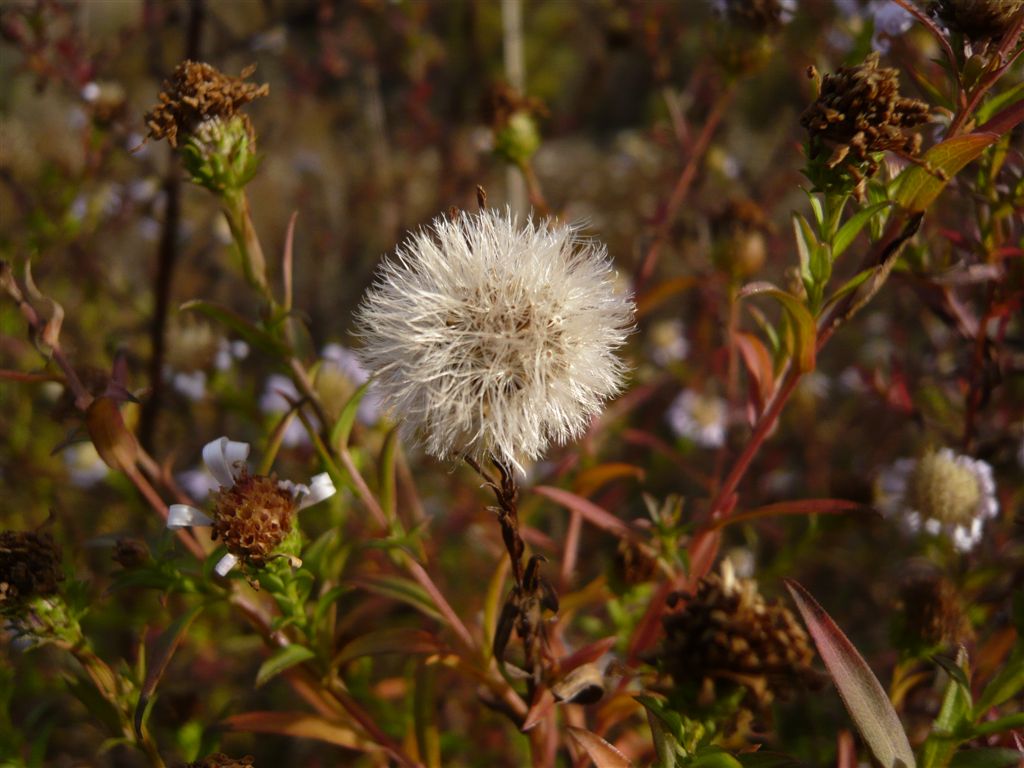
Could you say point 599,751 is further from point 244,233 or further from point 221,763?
point 244,233

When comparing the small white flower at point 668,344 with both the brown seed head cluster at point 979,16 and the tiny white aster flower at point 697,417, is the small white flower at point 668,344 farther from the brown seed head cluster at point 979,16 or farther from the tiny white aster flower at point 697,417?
the brown seed head cluster at point 979,16

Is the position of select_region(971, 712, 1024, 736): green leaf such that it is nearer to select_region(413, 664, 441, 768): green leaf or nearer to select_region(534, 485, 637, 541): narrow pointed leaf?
select_region(534, 485, 637, 541): narrow pointed leaf

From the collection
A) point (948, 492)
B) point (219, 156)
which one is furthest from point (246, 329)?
point (948, 492)

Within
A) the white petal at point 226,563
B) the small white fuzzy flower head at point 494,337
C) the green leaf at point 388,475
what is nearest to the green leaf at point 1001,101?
the small white fuzzy flower head at point 494,337

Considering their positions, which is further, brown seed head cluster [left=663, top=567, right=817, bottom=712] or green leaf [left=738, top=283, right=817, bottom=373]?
green leaf [left=738, top=283, right=817, bottom=373]

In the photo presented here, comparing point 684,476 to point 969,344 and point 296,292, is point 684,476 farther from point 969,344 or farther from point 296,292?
point 296,292

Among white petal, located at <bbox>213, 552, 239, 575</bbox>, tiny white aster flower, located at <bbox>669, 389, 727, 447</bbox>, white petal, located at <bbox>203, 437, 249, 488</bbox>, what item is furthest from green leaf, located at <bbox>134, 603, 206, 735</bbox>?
tiny white aster flower, located at <bbox>669, 389, 727, 447</bbox>
